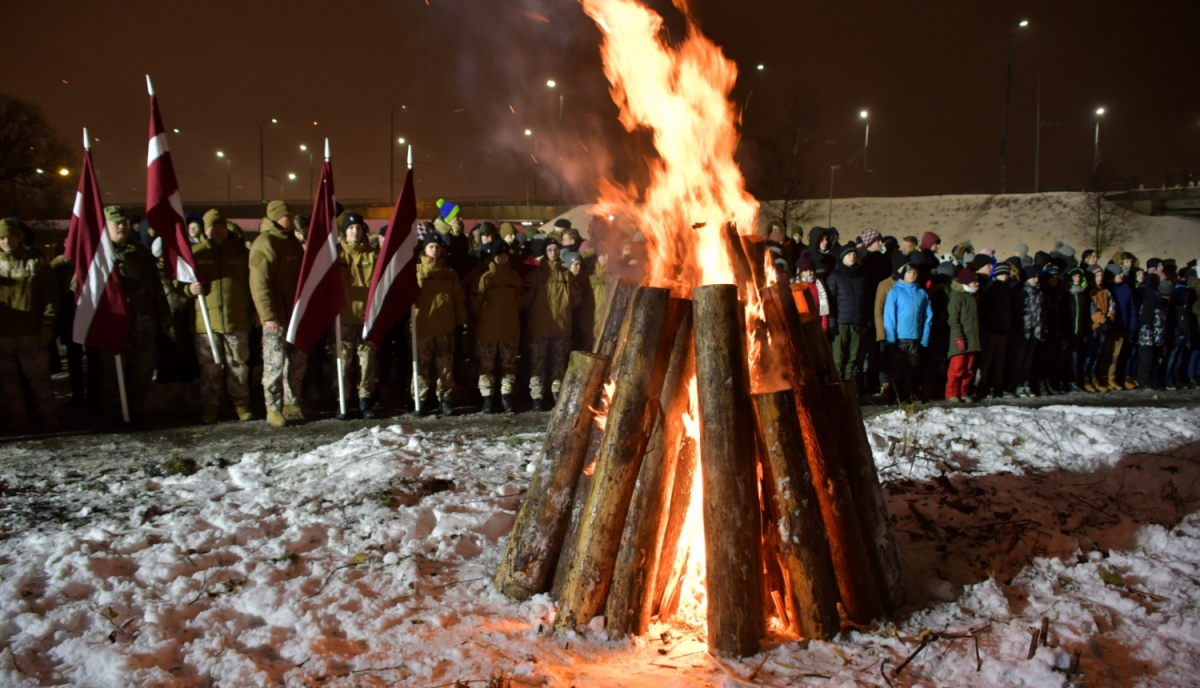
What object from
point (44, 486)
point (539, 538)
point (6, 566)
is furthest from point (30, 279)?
point (539, 538)

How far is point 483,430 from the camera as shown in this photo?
725 centimetres

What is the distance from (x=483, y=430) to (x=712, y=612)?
4.53 meters

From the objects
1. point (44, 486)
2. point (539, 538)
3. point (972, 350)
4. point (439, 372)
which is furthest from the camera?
point (972, 350)

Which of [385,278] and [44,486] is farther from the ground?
[385,278]

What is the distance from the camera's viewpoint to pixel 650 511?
330 cm

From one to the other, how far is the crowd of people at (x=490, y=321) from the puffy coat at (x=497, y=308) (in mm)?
22

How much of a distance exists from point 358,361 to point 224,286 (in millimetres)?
1694

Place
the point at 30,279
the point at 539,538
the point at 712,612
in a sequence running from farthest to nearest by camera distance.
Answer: the point at 30,279 → the point at 539,538 → the point at 712,612

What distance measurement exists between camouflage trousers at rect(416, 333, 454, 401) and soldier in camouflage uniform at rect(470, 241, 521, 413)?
1.21 feet

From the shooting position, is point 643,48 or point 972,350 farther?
point 972,350

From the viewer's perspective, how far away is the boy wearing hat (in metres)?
8.95

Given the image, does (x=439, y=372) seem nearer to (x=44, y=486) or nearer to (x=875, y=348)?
(x=44, y=486)

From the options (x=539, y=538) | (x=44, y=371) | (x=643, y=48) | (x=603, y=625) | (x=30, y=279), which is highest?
(x=643, y=48)

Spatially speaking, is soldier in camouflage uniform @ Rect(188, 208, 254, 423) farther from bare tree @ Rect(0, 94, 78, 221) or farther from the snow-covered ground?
bare tree @ Rect(0, 94, 78, 221)
